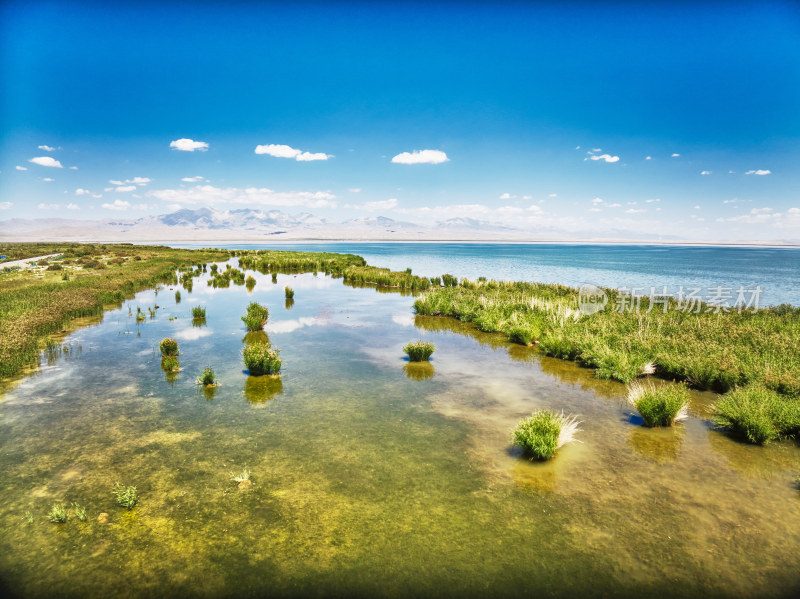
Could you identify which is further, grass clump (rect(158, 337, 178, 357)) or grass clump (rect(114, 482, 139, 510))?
grass clump (rect(158, 337, 178, 357))

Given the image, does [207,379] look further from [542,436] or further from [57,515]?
[542,436]

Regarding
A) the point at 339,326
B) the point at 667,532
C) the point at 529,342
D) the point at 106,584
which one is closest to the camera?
the point at 106,584

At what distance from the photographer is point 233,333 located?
721 inches

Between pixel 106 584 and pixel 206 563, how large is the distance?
1.08 metres

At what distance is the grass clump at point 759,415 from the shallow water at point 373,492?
1.17ft

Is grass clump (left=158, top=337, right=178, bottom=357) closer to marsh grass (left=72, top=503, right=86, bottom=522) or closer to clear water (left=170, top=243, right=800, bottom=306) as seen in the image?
marsh grass (left=72, top=503, right=86, bottom=522)

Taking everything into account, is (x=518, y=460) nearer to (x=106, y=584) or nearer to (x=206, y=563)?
(x=206, y=563)

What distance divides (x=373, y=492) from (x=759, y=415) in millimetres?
8311

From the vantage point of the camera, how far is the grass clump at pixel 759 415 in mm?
8633

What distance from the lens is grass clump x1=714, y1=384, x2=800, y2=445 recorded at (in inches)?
340

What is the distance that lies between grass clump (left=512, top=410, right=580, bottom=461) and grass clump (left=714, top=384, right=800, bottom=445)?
3.77 meters

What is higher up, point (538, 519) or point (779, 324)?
point (779, 324)

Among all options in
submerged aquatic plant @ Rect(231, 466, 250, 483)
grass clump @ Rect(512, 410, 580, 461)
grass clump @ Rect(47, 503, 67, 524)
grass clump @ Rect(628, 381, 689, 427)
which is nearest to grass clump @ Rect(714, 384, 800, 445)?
grass clump @ Rect(628, 381, 689, 427)

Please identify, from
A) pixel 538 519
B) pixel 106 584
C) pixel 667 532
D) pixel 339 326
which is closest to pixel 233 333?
pixel 339 326
